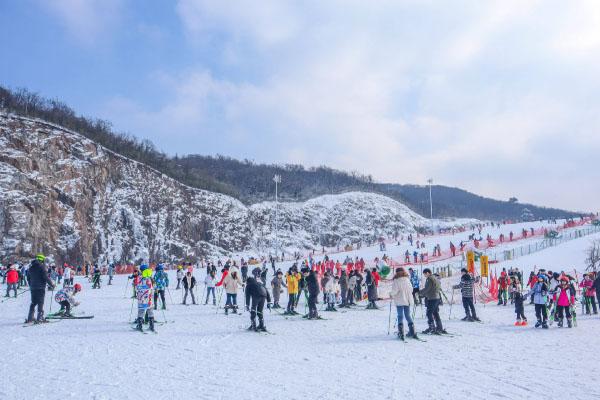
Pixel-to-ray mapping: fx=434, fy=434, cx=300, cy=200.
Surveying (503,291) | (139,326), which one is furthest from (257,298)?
(503,291)

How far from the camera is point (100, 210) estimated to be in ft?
172

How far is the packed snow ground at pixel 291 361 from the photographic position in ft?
20.5

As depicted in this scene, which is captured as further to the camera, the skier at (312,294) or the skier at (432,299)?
the skier at (312,294)

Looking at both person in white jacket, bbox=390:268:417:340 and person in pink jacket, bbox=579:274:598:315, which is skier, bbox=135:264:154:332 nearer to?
person in white jacket, bbox=390:268:417:340

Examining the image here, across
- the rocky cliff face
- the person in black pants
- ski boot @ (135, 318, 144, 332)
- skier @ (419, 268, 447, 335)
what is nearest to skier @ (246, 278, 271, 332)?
ski boot @ (135, 318, 144, 332)

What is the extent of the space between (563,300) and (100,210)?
168 ft

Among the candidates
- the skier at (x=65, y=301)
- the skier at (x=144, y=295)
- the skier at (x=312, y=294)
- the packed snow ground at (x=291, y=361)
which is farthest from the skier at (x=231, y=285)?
the skier at (x=65, y=301)

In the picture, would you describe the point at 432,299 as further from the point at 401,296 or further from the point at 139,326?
the point at 139,326

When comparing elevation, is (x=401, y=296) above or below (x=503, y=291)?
above

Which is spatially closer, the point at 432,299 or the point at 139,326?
the point at 432,299

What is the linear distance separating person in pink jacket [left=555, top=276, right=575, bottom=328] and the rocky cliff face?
45071 mm

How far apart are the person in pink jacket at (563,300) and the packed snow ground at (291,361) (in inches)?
16.0

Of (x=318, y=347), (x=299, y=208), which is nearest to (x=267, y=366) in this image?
(x=318, y=347)

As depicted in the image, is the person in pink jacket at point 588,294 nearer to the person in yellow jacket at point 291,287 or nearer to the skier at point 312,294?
the skier at point 312,294
